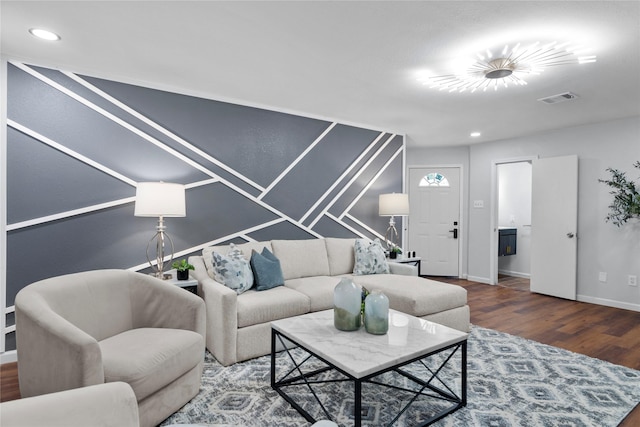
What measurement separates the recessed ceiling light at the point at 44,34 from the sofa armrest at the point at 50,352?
1780mm

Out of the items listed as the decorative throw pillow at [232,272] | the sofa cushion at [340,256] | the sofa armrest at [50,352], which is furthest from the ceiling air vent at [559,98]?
the sofa armrest at [50,352]

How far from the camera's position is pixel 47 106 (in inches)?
113

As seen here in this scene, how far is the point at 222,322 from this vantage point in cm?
265

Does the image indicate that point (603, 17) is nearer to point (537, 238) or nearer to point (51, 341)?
point (51, 341)

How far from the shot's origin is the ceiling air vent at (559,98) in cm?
351

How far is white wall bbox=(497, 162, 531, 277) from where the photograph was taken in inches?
258

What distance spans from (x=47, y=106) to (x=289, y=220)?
249cm

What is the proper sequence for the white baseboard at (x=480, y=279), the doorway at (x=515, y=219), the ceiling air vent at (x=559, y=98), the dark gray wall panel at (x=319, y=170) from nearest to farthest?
the ceiling air vent at (x=559, y=98) → the dark gray wall panel at (x=319, y=170) → the white baseboard at (x=480, y=279) → the doorway at (x=515, y=219)

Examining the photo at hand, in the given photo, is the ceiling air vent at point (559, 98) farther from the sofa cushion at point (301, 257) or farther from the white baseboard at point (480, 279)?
the white baseboard at point (480, 279)

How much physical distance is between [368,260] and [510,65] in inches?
91.3

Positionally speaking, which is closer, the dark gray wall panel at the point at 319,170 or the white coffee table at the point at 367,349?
the white coffee table at the point at 367,349

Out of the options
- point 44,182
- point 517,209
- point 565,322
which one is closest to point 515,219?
point 517,209

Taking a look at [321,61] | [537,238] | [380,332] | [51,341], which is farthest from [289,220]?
[537,238]

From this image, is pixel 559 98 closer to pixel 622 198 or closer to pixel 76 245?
pixel 622 198
